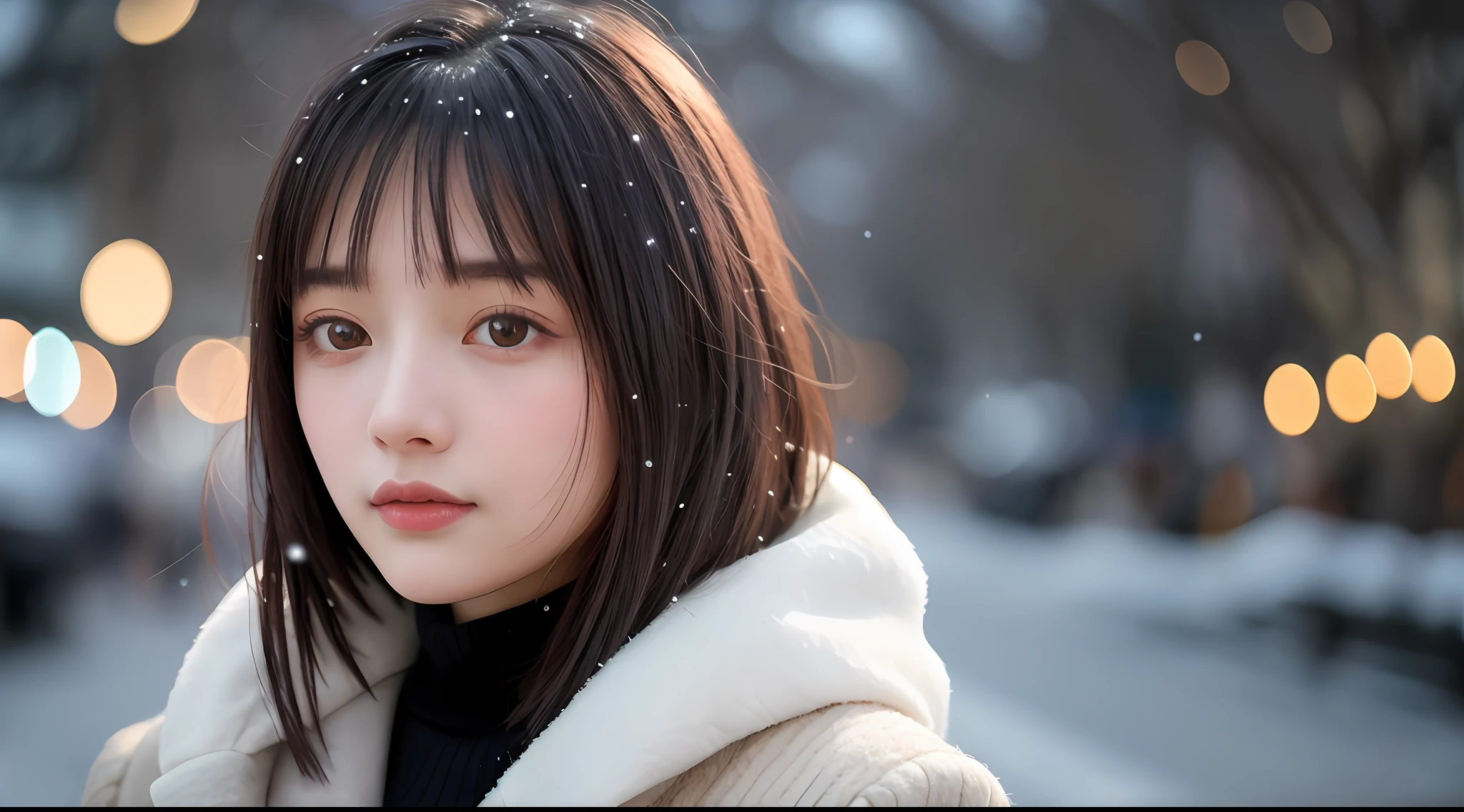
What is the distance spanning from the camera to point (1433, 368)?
6.12 feet

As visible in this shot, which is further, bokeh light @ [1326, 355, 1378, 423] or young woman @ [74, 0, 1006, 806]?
bokeh light @ [1326, 355, 1378, 423]

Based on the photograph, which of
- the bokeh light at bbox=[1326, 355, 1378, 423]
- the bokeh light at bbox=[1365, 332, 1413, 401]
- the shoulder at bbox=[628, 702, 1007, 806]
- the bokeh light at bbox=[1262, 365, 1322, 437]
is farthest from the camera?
the bokeh light at bbox=[1262, 365, 1322, 437]

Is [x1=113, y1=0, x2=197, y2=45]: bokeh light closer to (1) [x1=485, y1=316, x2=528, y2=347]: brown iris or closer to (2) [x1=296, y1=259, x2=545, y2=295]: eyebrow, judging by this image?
(2) [x1=296, y1=259, x2=545, y2=295]: eyebrow

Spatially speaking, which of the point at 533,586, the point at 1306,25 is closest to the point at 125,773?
the point at 533,586

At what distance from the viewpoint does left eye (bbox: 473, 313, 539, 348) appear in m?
0.58

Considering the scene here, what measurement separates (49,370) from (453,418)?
150 centimetres

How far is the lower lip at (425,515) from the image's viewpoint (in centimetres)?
58

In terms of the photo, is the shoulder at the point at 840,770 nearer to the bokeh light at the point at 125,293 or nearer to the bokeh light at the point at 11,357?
the bokeh light at the point at 11,357

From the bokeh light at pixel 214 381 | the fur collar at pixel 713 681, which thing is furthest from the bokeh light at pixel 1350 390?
the bokeh light at pixel 214 381

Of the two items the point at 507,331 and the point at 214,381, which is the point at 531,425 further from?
the point at 214,381

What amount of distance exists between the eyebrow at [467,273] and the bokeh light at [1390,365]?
2165 mm

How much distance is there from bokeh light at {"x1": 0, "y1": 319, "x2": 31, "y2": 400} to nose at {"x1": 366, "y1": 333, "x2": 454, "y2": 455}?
1.27m

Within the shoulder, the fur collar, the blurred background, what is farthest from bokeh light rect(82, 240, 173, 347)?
the shoulder

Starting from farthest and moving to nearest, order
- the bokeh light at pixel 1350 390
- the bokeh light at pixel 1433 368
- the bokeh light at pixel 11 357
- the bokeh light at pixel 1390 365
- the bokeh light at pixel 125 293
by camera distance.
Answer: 1. the bokeh light at pixel 1350 390
2. the bokeh light at pixel 1390 365
3. the bokeh light at pixel 1433 368
4. the bokeh light at pixel 125 293
5. the bokeh light at pixel 11 357
